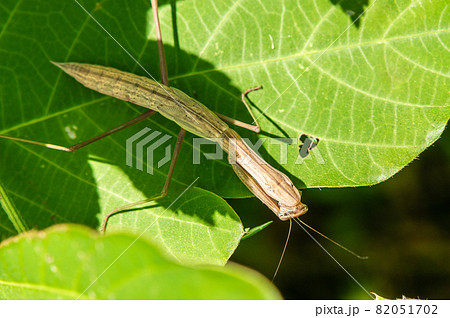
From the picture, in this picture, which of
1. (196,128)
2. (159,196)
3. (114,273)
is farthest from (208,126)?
(114,273)

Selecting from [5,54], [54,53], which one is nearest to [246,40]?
[54,53]

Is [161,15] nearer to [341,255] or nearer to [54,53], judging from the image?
[54,53]

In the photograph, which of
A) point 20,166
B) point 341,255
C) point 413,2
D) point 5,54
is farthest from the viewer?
point 341,255

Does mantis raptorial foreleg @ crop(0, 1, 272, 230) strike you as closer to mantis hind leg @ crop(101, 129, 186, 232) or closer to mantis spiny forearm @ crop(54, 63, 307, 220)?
mantis hind leg @ crop(101, 129, 186, 232)

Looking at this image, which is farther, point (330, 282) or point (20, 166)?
point (330, 282)

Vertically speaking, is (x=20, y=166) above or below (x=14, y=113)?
below

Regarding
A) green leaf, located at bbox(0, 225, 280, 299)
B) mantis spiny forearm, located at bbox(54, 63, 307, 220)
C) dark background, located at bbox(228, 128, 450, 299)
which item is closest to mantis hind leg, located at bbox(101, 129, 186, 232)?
mantis spiny forearm, located at bbox(54, 63, 307, 220)

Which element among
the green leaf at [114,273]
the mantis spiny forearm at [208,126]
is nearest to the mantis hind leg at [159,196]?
the mantis spiny forearm at [208,126]
